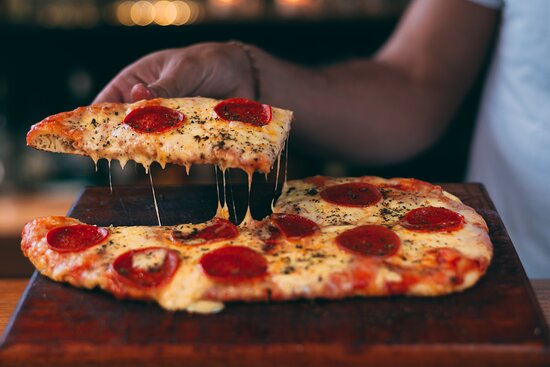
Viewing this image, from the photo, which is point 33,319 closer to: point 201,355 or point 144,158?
point 201,355

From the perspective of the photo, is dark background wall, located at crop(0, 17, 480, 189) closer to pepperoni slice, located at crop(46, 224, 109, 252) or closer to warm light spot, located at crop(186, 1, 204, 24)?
warm light spot, located at crop(186, 1, 204, 24)

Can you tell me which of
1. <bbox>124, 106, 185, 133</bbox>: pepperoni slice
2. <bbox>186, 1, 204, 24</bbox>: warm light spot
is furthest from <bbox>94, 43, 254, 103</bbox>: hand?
<bbox>186, 1, 204, 24</bbox>: warm light spot

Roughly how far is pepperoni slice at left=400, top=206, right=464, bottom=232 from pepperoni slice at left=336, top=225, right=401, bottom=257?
0.35 feet

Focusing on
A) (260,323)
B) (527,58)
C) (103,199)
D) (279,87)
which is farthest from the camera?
(279,87)

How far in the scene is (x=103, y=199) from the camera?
8.50 feet

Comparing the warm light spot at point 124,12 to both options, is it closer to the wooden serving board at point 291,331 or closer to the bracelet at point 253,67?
the bracelet at point 253,67

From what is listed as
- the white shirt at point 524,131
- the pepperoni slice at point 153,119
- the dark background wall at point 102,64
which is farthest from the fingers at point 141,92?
the dark background wall at point 102,64

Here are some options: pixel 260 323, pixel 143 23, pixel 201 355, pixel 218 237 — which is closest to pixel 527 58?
pixel 218 237

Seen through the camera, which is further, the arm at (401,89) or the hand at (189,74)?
the arm at (401,89)

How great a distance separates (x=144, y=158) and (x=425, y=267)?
0.90 metres

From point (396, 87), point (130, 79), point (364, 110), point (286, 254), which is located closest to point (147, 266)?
point (286, 254)

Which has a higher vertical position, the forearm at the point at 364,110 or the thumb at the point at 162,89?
the thumb at the point at 162,89

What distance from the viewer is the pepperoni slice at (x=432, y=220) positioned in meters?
2.10

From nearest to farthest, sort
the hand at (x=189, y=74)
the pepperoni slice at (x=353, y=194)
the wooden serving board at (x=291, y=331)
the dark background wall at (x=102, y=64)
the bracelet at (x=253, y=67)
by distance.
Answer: the wooden serving board at (x=291, y=331), the pepperoni slice at (x=353, y=194), the hand at (x=189, y=74), the bracelet at (x=253, y=67), the dark background wall at (x=102, y=64)
